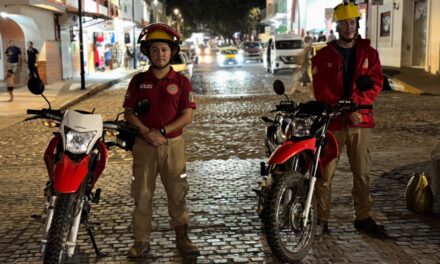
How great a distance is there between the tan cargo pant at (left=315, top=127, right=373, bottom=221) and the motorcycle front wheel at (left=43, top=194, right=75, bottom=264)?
2.29 meters

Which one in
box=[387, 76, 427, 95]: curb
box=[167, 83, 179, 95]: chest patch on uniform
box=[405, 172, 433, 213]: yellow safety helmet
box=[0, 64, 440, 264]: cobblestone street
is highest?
box=[167, 83, 179, 95]: chest patch on uniform

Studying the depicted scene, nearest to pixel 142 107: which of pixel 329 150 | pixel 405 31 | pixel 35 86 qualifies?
pixel 35 86

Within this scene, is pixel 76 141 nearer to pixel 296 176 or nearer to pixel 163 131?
pixel 163 131

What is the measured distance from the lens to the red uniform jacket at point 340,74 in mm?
5219

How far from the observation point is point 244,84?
80.9 ft

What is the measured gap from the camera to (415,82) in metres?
21.3

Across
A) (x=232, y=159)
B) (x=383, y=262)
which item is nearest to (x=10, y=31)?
(x=232, y=159)

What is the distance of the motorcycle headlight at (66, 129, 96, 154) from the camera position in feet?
13.5

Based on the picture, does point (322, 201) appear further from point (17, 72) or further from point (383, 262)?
point (17, 72)

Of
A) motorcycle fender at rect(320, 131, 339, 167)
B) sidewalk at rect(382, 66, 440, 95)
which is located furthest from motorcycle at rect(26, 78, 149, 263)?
sidewalk at rect(382, 66, 440, 95)

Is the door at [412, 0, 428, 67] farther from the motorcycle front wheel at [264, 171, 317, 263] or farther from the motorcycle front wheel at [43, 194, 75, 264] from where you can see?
the motorcycle front wheel at [43, 194, 75, 264]

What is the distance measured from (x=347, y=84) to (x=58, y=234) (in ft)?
9.31

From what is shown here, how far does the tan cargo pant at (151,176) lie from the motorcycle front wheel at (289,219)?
0.85 meters

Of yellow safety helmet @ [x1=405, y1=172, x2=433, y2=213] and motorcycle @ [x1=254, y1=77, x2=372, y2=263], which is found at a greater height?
motorcycle @ [x1=254, y1=77, x2=372, y2=263]
